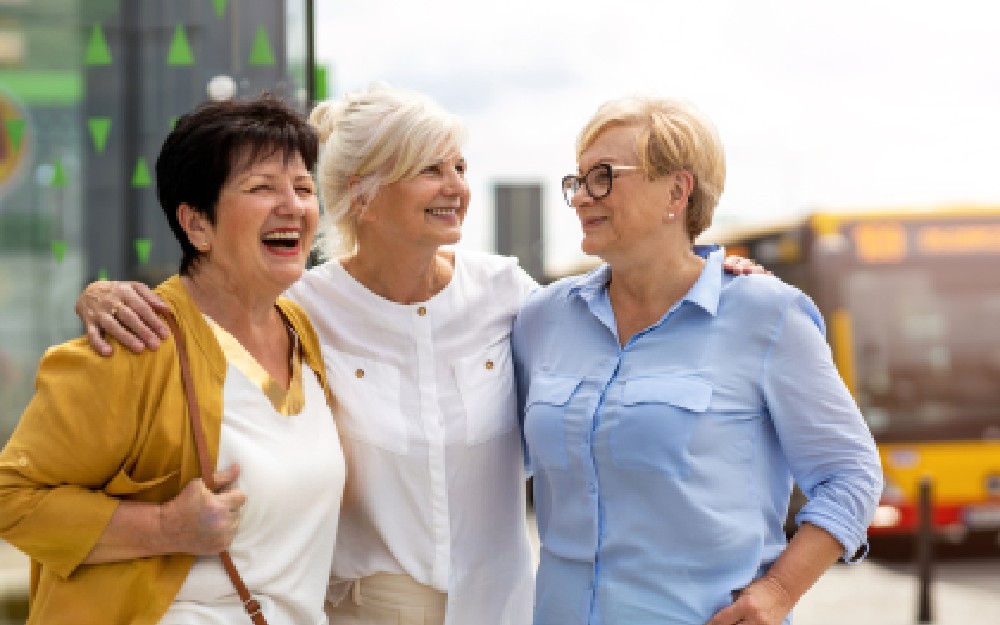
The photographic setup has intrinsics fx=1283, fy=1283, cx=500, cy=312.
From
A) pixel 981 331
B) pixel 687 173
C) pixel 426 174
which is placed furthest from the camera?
pixel 981 331

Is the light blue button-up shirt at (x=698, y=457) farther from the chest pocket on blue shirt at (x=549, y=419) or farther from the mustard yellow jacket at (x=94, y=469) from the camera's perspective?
the mustard yellow jacket at (x=94, y=469)

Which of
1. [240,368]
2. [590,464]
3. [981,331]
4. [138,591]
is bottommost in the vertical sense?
[981,331]

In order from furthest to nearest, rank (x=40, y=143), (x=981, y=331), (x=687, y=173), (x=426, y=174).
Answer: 1. (x=981, y=331)
2. (x=40, y=143)
3. (x=426, y=174)
4. (x=687, y=173)

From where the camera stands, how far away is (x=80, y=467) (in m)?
2.54

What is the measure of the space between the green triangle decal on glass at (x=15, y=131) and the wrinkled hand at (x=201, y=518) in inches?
137

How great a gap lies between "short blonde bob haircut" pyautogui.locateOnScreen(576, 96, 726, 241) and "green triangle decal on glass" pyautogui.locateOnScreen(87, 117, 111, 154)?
2535 millimetres

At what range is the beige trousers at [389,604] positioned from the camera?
318 cm

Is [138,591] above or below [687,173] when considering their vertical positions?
below

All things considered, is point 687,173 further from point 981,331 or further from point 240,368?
point 981,331

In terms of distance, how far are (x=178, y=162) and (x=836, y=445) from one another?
159 cm

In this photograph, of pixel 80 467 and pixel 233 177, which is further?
pixel 233 177

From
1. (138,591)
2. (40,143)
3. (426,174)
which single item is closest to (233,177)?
(426,174)

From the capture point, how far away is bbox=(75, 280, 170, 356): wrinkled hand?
102 inches

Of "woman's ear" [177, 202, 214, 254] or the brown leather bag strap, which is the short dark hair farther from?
the brown leather bag strap
